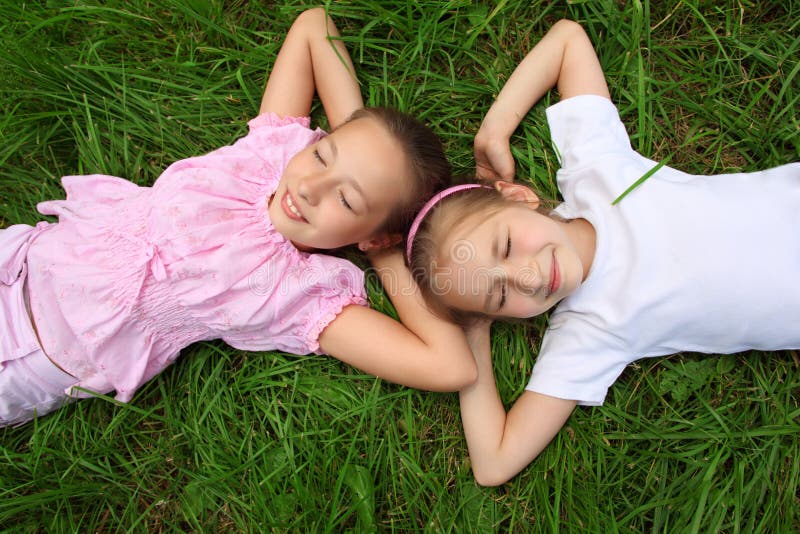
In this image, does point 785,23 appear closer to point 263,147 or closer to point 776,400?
point 776,400

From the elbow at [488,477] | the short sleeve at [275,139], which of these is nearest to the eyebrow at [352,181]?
the short sleeve at [275,139]

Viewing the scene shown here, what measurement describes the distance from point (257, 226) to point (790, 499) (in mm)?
2325

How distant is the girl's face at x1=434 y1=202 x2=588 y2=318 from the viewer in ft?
6.24

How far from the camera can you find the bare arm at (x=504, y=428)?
2.13 meters

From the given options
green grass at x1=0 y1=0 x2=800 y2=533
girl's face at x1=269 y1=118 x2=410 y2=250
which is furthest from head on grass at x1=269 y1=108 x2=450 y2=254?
green grass at x1=0 y1=0 x2=800 y2=533

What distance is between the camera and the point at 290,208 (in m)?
2.03

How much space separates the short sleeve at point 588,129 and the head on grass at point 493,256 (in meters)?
0.33

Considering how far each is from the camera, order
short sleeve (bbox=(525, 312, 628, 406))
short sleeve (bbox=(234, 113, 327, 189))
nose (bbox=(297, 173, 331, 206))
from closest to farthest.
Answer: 1. nose (bbox=(297, 173, 331, 206))
2. short sleeve (bbox=(525, 312, 628, 406))
3. short sleeve (bbox=(234, 113, 327, 189))

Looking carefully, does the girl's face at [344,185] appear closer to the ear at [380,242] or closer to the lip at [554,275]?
the ear at [380,242]

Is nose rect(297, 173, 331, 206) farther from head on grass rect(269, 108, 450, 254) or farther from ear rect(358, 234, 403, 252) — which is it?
ear rect(358, 234, 403, 252)

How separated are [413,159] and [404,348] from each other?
71 centimetres

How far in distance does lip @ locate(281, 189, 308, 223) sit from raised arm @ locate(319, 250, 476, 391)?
0.40 meters

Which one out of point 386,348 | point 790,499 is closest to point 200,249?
point 386,348

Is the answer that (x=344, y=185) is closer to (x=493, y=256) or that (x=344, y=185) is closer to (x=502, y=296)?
(x=493, y=256)
